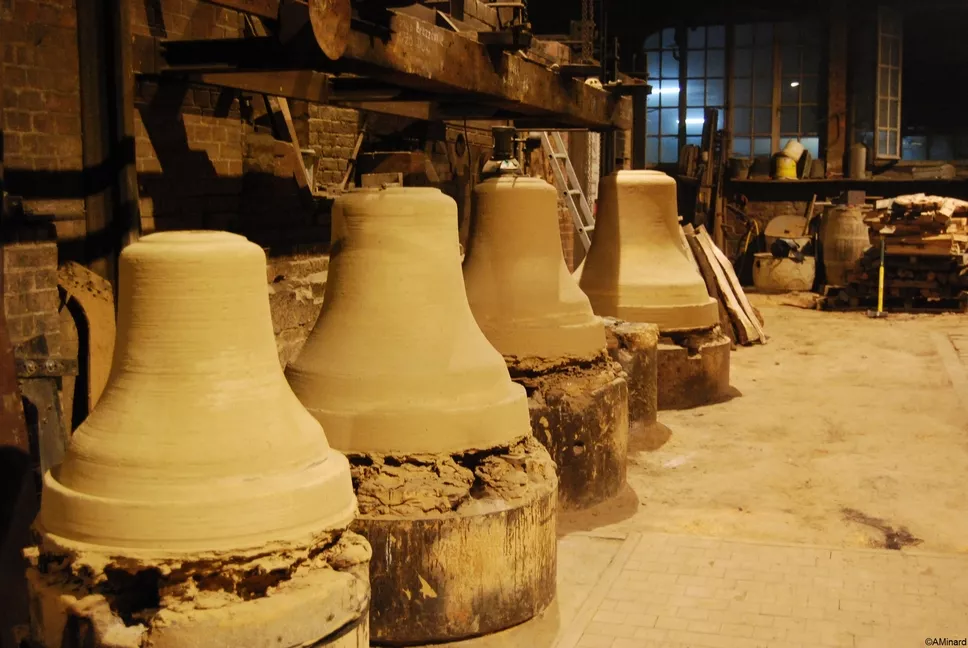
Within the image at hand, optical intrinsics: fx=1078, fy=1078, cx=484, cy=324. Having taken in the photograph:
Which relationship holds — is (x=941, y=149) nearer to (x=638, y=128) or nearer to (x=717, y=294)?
(x=638, y=128)

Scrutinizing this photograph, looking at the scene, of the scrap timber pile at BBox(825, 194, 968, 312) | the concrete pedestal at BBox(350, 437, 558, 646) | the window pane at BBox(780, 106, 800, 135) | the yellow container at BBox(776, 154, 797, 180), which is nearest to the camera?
the concrete pedestal at BBox(350, 437, 558, 646)

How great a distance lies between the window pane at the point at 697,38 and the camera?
18.7 m

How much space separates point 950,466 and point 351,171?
4.26 m

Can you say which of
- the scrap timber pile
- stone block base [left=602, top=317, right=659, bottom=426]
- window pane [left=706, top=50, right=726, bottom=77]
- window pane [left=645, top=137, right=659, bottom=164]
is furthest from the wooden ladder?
window pane [left=706, top=50, right=726, bottom=77]

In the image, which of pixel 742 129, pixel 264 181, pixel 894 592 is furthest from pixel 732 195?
pixel 894 592

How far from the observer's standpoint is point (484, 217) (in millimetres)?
5430

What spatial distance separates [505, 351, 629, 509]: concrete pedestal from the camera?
520 centimetres

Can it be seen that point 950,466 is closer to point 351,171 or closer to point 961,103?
point 351,171

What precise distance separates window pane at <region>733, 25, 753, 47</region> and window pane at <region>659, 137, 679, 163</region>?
6.34ft

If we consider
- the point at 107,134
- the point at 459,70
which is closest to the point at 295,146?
the point at 459,70

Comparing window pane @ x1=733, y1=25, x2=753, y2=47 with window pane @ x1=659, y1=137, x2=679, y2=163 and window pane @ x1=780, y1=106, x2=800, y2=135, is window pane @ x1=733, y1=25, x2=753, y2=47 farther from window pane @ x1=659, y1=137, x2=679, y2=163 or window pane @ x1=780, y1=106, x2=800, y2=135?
window pane @ x1=659, y1=137, x2=679, y2=163

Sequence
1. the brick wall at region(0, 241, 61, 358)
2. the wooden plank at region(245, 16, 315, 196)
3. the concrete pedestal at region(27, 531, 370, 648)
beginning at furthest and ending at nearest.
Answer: the wooden plank at region(245, 16, 315, 196)
the brick wall at region(0, 241, 61, 358)
the concrete pedestal at region(27, 531, 370, 648)

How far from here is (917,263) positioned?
1388cm

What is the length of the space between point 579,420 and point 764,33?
14961 mm
